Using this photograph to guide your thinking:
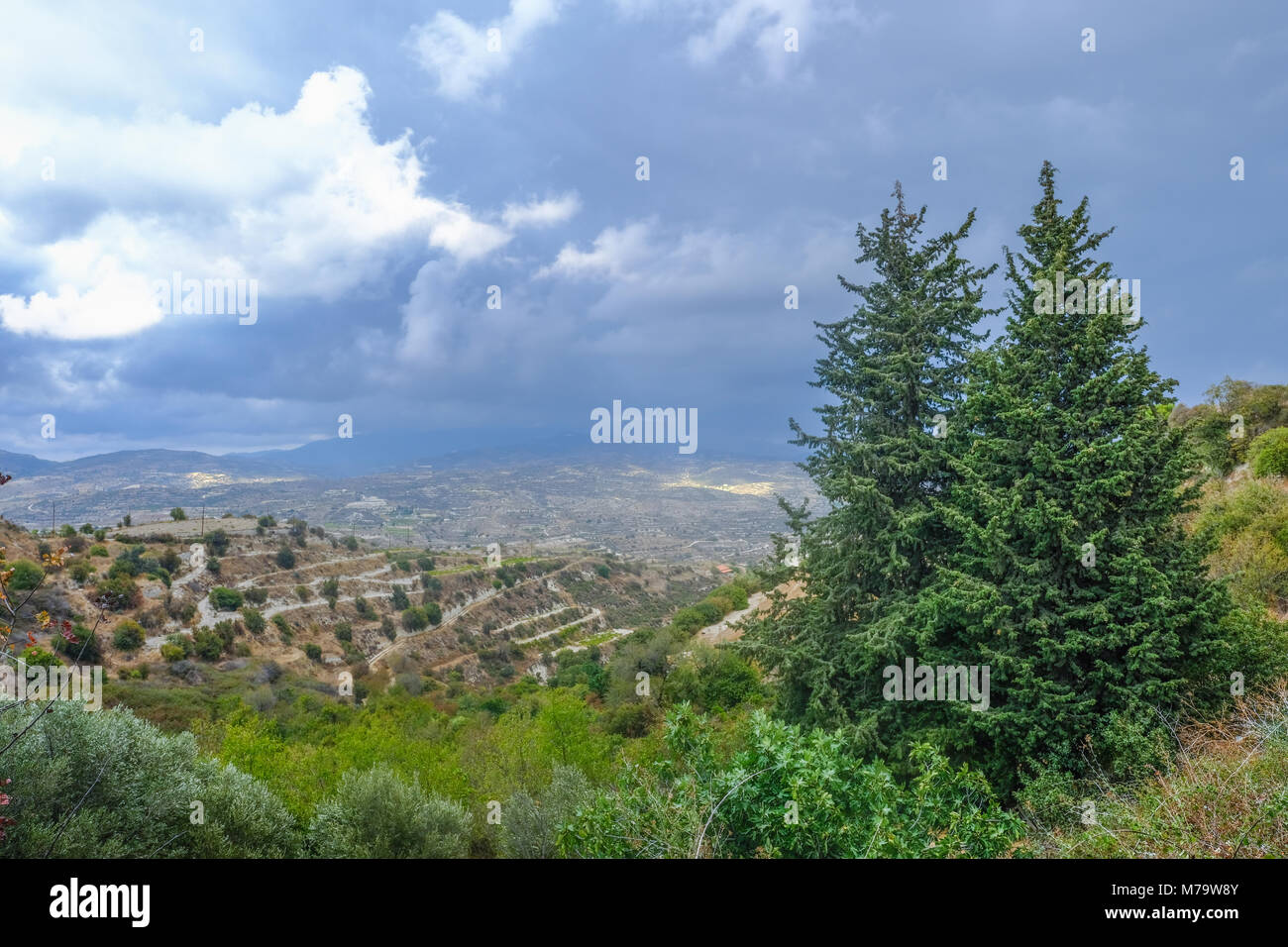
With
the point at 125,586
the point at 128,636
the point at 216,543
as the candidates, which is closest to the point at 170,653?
the point at 128,636

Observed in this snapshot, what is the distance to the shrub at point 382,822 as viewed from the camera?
1177 centimetres

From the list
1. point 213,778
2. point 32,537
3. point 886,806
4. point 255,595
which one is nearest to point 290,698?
point 255,595

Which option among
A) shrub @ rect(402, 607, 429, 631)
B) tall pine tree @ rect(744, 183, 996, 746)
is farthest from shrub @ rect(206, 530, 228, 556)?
tall pine tree @ rect(744, 183, 996, 746)

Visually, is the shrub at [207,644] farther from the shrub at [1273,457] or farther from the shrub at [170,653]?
the shrub at [1273,457]

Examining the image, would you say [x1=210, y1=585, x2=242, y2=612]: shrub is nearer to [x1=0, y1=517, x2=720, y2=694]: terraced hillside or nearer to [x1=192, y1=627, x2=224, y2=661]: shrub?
[x1=0, y1=517, x2=720, y2=694]: terraced hillside

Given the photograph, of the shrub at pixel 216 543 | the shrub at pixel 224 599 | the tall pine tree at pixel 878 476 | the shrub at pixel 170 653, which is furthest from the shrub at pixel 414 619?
the tall pine tree at pixel 878 476

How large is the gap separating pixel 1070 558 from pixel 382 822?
15308 mm

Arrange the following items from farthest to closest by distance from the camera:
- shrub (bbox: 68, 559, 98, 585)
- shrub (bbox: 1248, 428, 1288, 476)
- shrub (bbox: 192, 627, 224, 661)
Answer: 1. shrub (bbox: 192, 627, 224, 661)
2. shrub (bbox: 68, 559, 98, 585)
3. shrub (bbox: 1248, 428, 1288, 476)

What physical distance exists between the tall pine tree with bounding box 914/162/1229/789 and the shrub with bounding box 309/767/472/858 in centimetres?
1124

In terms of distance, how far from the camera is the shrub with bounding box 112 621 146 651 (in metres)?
45.7

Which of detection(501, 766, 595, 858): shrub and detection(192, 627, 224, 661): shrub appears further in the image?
detection(192, 627, 224, 661): shrub
